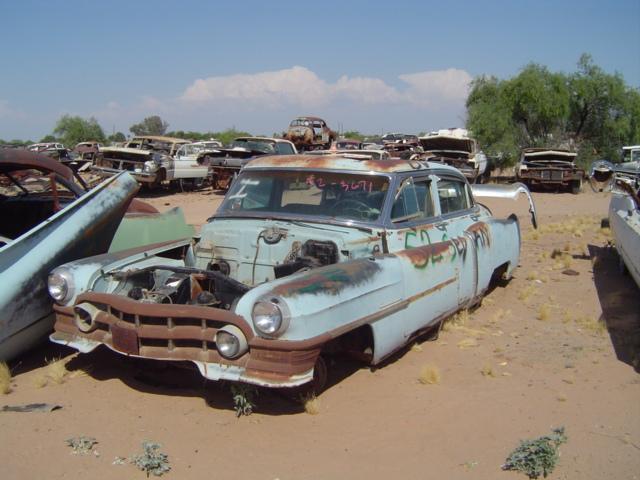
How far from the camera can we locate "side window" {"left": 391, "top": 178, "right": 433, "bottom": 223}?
5.55 meters

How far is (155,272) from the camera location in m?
5.37

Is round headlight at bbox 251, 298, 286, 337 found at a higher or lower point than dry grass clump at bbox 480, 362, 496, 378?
higher

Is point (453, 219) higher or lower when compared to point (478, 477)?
higher

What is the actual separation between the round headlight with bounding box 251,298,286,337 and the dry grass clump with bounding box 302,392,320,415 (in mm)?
669

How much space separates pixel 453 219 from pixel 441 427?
2745 mm

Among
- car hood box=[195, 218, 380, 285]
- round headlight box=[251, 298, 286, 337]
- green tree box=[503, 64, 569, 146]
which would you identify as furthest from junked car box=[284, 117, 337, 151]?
round headlight box=[251, 298, 286, 337]

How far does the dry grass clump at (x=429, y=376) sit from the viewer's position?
15.6ft

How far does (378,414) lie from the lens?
4.23 m

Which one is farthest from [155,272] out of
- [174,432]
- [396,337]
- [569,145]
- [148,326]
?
[569,145]

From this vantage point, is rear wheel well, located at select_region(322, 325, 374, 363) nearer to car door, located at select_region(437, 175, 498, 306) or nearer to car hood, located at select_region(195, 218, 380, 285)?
car hood, located at select_region(195, 218, 380, 285)

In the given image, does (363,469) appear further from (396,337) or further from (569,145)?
(569,145)

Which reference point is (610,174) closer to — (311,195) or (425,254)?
(425,254)

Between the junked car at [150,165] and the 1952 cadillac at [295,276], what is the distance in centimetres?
1385

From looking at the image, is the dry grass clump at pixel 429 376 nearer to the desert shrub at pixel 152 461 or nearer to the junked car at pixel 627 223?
the desert shrub at pixel 152 461
